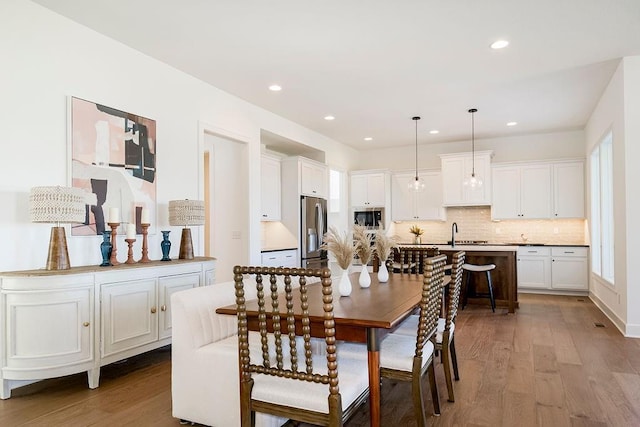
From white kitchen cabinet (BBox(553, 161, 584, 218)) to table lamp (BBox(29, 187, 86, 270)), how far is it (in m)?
7.25

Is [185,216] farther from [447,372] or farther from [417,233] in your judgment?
[417,233]

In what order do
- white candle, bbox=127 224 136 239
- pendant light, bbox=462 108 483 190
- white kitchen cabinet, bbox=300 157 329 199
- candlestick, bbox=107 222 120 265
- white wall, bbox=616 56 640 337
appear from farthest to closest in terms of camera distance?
1. white kitchen cabinet, bbox=300 157 329 199
2. pendant light, bbox=462 108 483 190
3. white wall, bbox=616 56 640 337
4. white candle, bbox=127 224 136 239
5. candlestick, bbox=107 222 120 265

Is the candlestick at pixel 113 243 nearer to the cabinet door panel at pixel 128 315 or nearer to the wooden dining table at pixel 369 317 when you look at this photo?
the cabinet door panel at pixel 128 315

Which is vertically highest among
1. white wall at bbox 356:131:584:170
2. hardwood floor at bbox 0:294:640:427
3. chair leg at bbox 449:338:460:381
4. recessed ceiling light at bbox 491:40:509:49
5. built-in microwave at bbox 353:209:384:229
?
recessed ceiling light at bbox 491:40:509:49

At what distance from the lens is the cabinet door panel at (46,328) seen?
281 cm

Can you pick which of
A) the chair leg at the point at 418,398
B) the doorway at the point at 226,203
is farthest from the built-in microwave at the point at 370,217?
the chair leg at the point at 418,398

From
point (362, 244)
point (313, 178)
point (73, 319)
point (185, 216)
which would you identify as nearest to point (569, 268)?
point (313, 178)

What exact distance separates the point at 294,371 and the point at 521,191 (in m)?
6.92

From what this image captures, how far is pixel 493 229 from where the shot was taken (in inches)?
321

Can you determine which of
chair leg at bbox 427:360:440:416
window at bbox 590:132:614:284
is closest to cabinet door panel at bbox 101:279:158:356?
chair leg at bbox 427:360:440:416

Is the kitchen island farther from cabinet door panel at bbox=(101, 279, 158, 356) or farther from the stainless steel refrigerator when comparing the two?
cabinet door panel at bbox=(101, 279, 158, 356)

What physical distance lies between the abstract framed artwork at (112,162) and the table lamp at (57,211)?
15.0 inches

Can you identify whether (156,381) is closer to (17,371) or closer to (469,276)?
(17,371)

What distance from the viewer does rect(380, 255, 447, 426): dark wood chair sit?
2.23 metres
